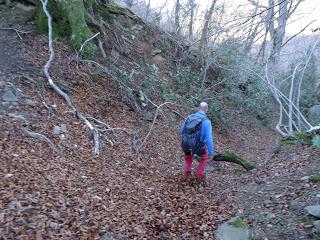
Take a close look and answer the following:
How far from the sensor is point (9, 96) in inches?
283

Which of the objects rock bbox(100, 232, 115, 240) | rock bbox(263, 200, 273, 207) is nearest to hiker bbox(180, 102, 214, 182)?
rock bbox(263, 200, 273, 207)

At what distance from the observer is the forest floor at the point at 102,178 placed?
4.83 meters

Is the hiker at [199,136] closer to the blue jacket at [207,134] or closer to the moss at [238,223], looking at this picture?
the blue jacket at [207,134]

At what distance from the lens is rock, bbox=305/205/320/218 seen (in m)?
4.94

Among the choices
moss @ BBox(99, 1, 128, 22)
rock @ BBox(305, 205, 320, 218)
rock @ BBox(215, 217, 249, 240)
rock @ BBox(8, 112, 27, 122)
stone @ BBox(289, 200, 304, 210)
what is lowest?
rock @ BBox(8, 112, 27, 122)

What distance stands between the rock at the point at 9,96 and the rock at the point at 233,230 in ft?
15.0

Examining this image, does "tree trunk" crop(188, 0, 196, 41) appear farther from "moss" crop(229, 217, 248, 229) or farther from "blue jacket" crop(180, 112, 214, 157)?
"moss" crop(229, 217, 248, 229)

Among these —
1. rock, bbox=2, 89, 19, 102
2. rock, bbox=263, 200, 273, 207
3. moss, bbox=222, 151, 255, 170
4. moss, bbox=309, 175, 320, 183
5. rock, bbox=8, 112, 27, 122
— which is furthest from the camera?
moss, bbox=222, 151, 255, 170

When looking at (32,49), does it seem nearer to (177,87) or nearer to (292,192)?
(177,87)

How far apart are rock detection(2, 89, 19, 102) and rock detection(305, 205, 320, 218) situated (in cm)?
551

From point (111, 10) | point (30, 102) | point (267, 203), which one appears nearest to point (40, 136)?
point (30, 102)

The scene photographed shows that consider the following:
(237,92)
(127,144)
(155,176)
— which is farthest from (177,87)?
(155,176)

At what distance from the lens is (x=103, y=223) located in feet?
16.2

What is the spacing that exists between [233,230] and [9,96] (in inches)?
191
